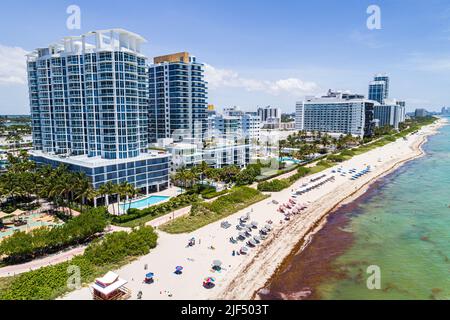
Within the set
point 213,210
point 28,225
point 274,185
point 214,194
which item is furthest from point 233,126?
point 28,225

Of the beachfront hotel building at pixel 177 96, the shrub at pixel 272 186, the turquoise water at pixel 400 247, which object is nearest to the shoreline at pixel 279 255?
the turquoise water at pixel 400 247

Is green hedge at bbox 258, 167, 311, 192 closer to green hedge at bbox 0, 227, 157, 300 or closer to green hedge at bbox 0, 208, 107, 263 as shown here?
green hedge at bbox 0, 227, 157, 300

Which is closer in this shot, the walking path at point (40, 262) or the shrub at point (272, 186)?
the walking path at point (40, 262)

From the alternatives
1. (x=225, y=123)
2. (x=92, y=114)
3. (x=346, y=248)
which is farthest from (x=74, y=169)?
(x=225, y=123)

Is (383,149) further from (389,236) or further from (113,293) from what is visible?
(113,293)

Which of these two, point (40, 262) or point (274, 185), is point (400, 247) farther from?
point (40, 262)

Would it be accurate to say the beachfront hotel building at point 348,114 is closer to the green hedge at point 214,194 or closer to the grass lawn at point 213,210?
the grass lawn at point 213,210

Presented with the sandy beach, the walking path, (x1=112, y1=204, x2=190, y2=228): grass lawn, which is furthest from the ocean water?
the walking path
